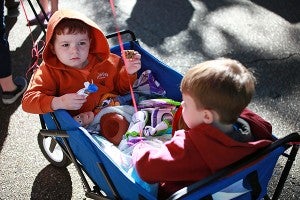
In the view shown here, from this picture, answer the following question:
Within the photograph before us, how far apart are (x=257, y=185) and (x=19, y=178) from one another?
1579 mm

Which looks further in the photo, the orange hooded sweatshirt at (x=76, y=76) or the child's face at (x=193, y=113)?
the orange hooded sweatshirt at (x=76, y=76)

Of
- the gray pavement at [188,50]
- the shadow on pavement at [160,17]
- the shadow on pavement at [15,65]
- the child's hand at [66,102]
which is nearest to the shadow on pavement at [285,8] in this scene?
the gray pavement at [188,50]

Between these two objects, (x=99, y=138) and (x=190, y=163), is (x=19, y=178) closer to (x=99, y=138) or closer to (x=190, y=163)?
(x=99, y=138)

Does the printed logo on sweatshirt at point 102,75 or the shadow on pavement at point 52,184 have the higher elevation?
the printed logo on sweatshirt at point 102,75

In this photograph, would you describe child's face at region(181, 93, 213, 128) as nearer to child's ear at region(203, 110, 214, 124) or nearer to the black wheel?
child's ear at region(203, 110, 214, 124)

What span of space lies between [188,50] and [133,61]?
1.37 m

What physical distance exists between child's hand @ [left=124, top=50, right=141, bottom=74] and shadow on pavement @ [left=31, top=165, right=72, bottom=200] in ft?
2.57

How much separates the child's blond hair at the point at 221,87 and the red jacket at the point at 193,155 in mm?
94

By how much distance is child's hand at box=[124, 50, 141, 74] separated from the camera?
2.33 m

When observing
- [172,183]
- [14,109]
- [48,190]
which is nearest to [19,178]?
[48,190]

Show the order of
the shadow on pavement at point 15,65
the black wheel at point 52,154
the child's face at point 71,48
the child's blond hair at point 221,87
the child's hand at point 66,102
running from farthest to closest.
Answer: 1. the shadow on pavement at point 15,65
2. the black wheel at point 52,154
3. the child's face at point 71,48
4. the child's hand at point 66,102
5. the child's blond hair at point 221,87

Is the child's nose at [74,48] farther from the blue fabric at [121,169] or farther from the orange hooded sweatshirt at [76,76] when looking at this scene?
the blue fabric at [121,169]

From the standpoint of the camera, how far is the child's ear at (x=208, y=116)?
1.49 m

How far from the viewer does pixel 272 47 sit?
3.60m
